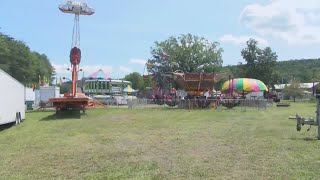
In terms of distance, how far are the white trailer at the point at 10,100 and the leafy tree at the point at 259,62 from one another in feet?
272

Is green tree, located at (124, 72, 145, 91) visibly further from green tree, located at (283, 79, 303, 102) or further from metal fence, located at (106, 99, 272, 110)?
metal fence, located at (106, 99, 272, 110)

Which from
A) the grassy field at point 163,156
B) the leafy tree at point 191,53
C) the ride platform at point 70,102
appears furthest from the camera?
the leafy tree at point 191,53

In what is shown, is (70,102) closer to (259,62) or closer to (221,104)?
(221,104)

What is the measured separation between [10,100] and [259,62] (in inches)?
3464

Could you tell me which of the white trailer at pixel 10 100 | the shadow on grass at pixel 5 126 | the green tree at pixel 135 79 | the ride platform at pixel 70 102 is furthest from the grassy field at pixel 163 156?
the green tree at pixel 135 79

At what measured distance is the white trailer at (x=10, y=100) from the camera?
829 inches

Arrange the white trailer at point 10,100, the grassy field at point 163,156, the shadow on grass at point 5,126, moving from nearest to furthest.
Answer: the grassy field at point 163,156
the white trailer at point 10,100
the shadow on grass at point 5,126

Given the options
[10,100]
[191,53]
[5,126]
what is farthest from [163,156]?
[191,53]

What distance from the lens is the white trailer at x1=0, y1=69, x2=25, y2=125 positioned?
829 inches

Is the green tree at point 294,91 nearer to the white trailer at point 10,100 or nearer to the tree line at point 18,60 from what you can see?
the tree line at point 18,60

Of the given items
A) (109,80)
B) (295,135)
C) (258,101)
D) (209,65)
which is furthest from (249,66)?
(295,135)

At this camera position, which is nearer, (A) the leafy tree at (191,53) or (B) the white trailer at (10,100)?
(B) the white trailer at (10,100)

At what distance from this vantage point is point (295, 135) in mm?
17234

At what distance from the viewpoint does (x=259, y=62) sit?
106m
